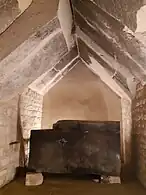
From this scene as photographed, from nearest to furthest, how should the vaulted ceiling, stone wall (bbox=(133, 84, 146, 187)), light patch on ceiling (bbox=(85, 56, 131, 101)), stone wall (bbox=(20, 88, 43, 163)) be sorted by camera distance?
the vaulted ceiling → stone wall (bbox=(133, 84, 146, 187)) → stone wall (bbox=(20, 88, 43, 163)) → light patch on ceiling (bbox=(85, 56, 131, 101))

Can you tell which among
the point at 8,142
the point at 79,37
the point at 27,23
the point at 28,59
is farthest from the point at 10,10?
the point at 8,142

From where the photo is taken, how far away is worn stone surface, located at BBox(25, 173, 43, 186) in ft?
11.4

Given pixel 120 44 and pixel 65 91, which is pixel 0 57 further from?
pixel 65 91

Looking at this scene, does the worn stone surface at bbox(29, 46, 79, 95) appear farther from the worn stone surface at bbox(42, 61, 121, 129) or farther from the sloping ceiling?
Result: the worn stone surface at bbox(42, 61, 121, 129)

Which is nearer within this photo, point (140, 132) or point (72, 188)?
point (72, 188)

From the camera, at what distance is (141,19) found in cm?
194

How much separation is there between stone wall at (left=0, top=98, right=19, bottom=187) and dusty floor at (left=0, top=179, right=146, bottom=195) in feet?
0.56

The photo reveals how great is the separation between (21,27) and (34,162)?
81.8 inches

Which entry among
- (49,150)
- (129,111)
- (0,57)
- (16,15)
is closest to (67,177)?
(49,150)

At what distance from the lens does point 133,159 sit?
4.28 m

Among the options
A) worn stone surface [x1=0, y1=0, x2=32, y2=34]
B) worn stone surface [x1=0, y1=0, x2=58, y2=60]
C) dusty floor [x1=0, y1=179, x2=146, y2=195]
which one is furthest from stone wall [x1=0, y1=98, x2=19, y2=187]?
worn stone surface [x1=0, y1=0, x2=32, y2=34]

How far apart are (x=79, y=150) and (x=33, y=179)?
2.45ft

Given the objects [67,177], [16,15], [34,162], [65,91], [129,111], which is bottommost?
[67,177]

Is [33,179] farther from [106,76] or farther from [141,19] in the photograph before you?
[141,19]
